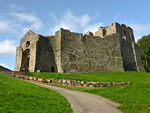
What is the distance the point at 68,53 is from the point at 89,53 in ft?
18.6

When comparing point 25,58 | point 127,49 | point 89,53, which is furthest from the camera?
point 127,49

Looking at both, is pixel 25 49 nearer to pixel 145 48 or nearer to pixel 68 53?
pixel 68 53

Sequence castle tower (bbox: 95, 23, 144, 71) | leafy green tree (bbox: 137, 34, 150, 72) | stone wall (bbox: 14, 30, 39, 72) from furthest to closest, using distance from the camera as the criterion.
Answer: leafy green tree (bbox: 137, 34, 150, 72) < castle tower (bbox: 95, 23, 144, 71) < stone wall (bbox: 14, 30, 39, 72)

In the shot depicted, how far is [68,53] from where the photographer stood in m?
32.2

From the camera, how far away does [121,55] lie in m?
39.2

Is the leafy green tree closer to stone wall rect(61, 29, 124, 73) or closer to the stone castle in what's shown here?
the stone castle

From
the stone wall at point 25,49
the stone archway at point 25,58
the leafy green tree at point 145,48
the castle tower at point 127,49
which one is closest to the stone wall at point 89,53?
the castle tower at point 127,49

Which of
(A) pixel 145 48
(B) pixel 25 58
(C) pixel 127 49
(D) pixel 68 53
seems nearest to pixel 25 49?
(B) pixel 25 58

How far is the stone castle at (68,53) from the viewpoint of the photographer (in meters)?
→ 30.8

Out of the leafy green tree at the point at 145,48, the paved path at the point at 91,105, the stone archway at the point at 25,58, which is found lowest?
the paved path at the point at 91,105

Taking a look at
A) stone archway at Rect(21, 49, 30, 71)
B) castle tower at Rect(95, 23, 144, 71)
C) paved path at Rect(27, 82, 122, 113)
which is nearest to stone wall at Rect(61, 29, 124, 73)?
castle tower at Rect(95, 23, 144, 71)

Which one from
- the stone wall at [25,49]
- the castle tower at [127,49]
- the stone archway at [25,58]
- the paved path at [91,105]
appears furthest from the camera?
the castle tower at [127,49]

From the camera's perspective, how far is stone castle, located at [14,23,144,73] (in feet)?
101

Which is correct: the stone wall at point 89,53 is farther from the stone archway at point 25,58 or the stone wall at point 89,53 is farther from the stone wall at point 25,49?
the stone archway at point 25,58
